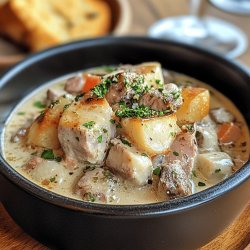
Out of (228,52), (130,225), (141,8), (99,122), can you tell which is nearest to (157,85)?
(99,122)

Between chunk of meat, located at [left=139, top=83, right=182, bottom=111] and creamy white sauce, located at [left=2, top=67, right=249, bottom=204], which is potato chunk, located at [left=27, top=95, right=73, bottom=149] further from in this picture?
chunk of meat, located at [left=139, top=83, right=182, bottom=111]

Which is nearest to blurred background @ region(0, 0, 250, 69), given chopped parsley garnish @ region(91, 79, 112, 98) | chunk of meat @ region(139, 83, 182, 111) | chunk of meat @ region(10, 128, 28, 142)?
chunk of meat @ region(10, 128, 28, 142)

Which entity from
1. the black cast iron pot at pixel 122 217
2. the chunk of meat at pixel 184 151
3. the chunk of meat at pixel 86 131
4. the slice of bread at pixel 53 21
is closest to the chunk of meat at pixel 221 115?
the chunk of meat at pixel 184 151

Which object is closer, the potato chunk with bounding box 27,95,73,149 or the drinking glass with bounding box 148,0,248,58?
the potato chunk with bounding box 27,95,73,149

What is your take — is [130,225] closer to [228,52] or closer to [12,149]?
[12,149]

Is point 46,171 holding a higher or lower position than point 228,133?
lower

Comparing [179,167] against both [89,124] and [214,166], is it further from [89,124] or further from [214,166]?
[89,124]

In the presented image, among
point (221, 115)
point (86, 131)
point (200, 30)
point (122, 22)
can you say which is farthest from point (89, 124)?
point (200, 30)
